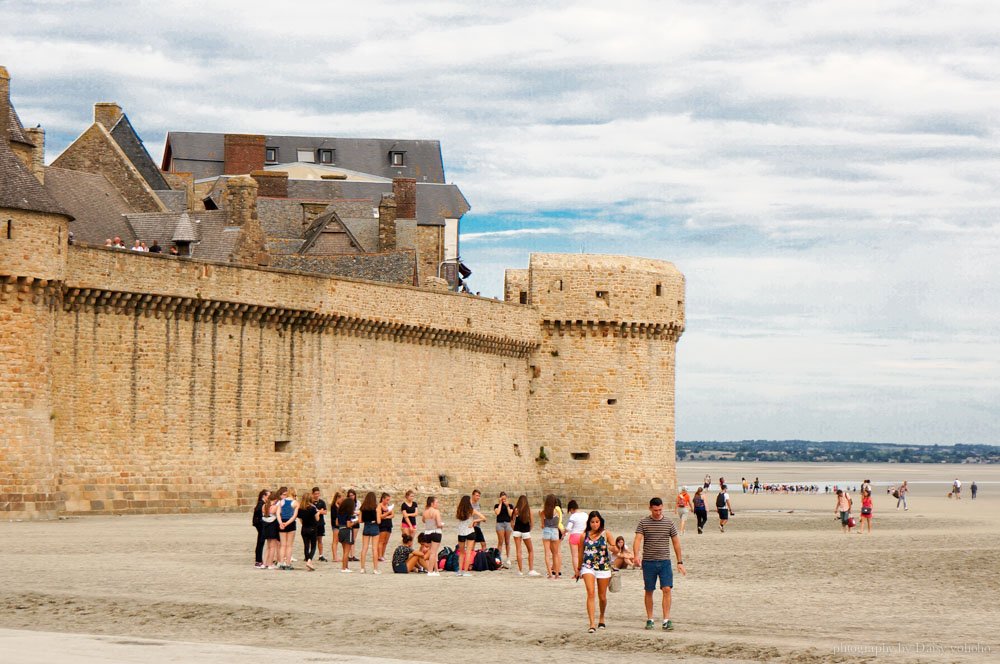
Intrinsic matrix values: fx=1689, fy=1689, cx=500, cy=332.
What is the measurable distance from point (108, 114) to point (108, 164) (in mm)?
8765

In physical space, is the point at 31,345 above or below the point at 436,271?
below

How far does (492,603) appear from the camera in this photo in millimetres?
22797

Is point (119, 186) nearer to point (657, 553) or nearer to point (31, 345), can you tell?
point (31, 345)

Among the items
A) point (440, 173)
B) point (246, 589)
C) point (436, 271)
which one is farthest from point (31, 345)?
point (440, 173)

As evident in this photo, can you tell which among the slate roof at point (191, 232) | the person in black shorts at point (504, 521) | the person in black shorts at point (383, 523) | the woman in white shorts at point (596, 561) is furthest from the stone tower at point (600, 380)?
the woman in white shorts at point (596, 561)

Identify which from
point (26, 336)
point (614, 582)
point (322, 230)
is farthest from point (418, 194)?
point (614, 582)

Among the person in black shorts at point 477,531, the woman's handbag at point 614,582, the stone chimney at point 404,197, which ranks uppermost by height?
the stone chimney at point 404,197

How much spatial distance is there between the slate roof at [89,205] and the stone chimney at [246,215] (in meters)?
3.24

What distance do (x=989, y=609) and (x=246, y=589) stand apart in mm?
10112

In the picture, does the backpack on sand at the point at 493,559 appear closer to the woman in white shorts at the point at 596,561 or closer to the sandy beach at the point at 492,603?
the sandy beach at the point at 492,603

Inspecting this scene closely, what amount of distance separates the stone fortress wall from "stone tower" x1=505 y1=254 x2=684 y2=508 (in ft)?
0.21

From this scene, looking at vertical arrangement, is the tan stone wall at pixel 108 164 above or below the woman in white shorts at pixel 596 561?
above

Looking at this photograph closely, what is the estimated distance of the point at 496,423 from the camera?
172 feet

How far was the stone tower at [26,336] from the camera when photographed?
34.8 metres
